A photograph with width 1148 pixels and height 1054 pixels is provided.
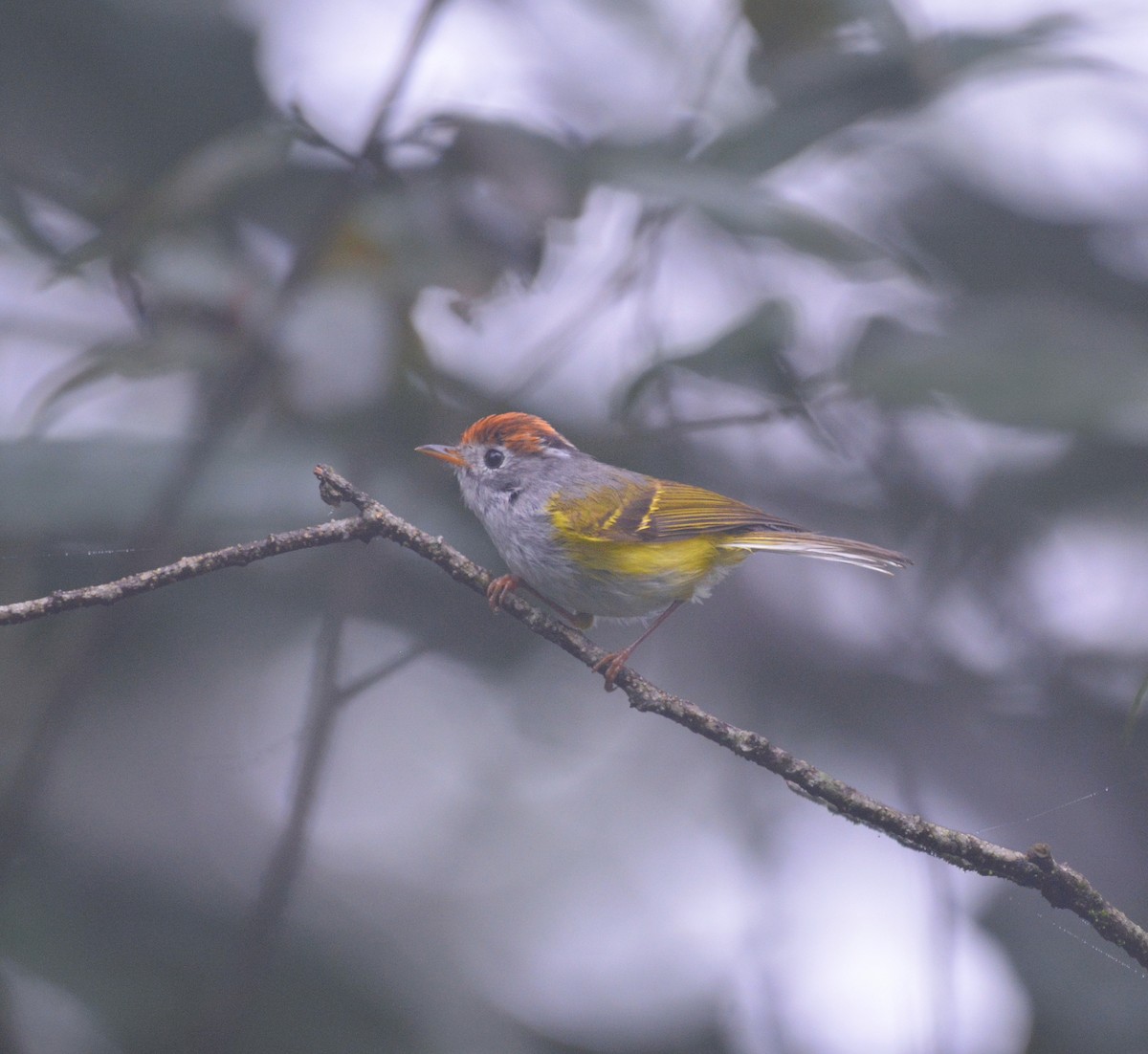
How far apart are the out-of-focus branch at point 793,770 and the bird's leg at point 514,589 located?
0.26 meters

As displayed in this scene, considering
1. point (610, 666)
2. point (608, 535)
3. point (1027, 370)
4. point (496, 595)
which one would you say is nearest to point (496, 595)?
point (496, 595)

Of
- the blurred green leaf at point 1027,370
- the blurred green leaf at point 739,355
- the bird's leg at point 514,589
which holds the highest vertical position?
the blurred green leaf at point 739,355

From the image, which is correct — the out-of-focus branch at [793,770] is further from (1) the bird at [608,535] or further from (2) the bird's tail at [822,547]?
(1) the bird at [608,535]

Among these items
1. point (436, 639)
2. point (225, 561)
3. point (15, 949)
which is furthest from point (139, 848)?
point (225, 561)

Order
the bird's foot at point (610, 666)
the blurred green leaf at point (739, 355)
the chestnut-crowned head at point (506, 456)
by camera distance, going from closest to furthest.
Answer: the bird's foot at point (610, 666), the blurred green leaf at point (739, 355), the chestnut-crowned head at point (506, 456)

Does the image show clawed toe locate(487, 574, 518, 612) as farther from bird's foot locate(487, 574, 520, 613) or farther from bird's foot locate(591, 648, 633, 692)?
bird's foot locate(591, 648, 633, 692)

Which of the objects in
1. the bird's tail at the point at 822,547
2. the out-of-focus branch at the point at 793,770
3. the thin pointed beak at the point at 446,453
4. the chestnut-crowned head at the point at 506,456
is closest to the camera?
the out-of-focus branch at the point at 793,770

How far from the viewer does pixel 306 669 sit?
312cm

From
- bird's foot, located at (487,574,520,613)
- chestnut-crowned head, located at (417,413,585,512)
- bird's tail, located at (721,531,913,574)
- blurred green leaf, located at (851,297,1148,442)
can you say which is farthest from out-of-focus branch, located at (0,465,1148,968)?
chestnut-crowned head, located at (417,413,585,512)

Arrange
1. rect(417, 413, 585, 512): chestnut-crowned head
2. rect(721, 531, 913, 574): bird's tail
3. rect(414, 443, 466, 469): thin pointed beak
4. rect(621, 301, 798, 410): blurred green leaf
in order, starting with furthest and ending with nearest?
rect(417, 413, 585, 512): chestnut-crowned head < rect(414, 443, 466, 469): thin pointed beak < rect(621, 301, 798, 410): blurred green leaf < rect(721, 531, 913, 574): bird's tail

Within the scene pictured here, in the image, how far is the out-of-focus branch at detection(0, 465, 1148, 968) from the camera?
1.33 metres

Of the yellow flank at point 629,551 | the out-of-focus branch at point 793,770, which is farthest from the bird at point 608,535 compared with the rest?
the out-of-focus branch at point 793,770

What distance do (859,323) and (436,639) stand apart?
1.52 metres

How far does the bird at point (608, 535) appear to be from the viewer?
239cm
